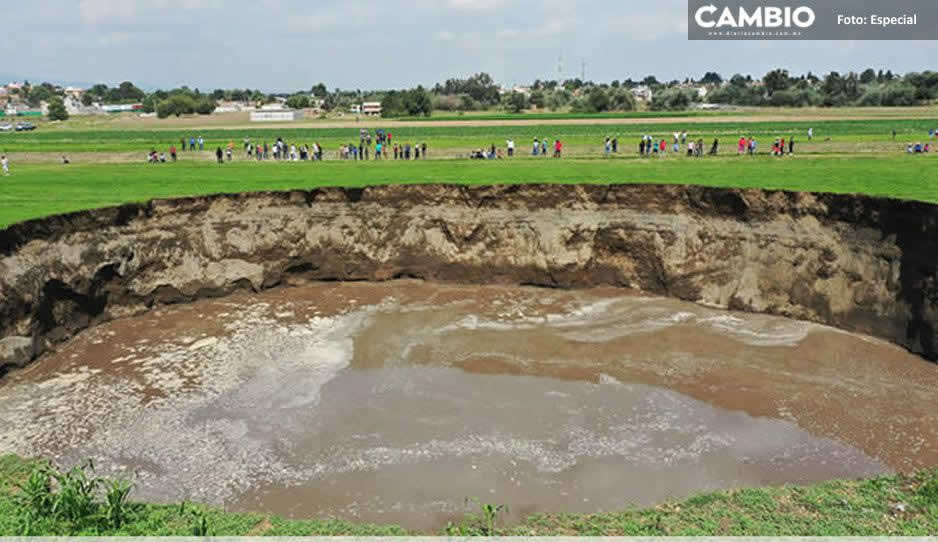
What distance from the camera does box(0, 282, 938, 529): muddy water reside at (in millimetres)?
10914

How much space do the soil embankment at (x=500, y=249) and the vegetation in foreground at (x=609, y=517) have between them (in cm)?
852

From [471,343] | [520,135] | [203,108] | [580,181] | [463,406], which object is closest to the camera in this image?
[463,406]

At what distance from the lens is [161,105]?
113125 mm

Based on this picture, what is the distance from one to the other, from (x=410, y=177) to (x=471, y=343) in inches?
386

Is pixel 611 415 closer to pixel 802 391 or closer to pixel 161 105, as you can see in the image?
pixel 802 391

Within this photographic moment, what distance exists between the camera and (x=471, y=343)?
1728 cm

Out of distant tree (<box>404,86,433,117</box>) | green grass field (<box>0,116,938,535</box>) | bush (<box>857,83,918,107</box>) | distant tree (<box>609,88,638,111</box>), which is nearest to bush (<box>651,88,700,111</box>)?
distant tree (<box>609,88,638,111</box>)

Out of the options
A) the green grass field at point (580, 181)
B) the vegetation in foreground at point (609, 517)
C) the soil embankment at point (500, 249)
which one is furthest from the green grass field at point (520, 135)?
the vegetation in foreground at point (609, 517)

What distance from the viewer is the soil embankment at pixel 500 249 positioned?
16.6 meters

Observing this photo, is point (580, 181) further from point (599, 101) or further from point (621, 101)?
point (621, 101)

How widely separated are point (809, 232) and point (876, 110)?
78972mm

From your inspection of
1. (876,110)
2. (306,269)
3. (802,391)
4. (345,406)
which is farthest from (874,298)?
(876,110)

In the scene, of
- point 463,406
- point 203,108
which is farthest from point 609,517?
point 203,108

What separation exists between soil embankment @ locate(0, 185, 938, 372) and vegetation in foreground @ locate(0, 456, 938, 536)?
852 cm
